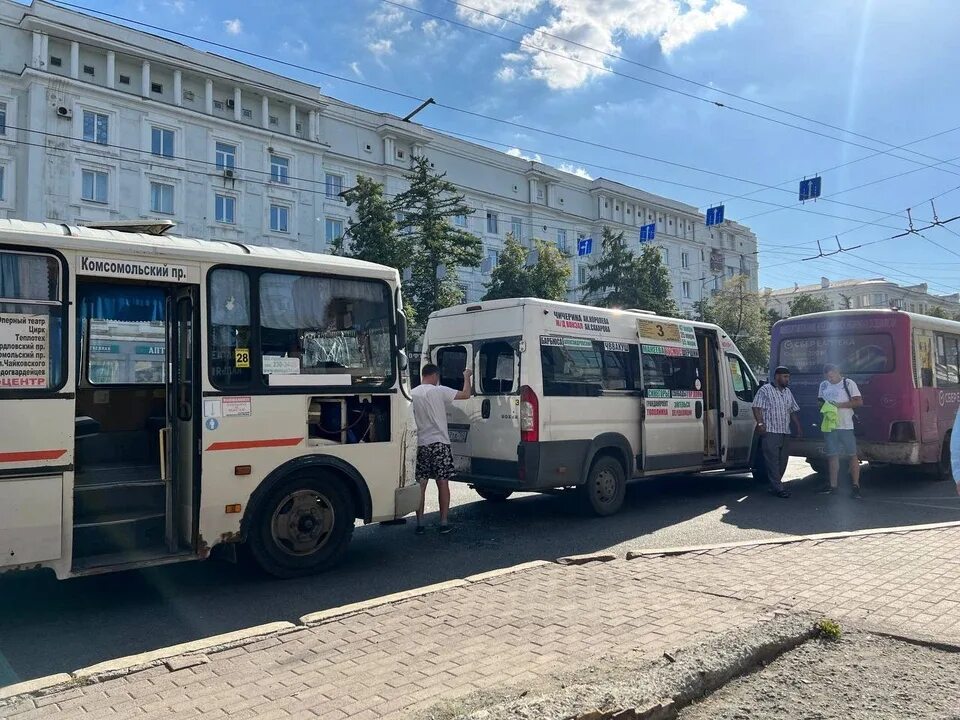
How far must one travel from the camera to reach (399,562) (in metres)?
6.71

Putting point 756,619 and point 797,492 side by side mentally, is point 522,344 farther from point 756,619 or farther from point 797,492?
point 797,492

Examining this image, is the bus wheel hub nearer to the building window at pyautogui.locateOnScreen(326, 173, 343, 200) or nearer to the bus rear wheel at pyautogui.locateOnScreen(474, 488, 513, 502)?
the bus rear wheel at pyautogui.locateOnScreen(474, 488, 513, 502)

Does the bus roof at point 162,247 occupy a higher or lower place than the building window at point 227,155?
lower

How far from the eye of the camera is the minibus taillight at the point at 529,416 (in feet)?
26.0

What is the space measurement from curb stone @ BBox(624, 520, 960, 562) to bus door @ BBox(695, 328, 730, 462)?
2873 mm

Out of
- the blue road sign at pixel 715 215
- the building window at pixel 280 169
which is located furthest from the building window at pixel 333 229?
the blue road sign at pixel 715 215

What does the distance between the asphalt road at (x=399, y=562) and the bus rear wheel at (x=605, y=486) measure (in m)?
0.18

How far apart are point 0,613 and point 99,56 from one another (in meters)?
38.4

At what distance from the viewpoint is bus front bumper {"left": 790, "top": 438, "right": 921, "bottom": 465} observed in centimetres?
1088

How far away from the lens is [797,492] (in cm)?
1104

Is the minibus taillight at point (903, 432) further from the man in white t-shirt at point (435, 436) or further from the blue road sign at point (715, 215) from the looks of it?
the blue road sign at point (715, 215)

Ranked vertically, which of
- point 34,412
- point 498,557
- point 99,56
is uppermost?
point 99,56

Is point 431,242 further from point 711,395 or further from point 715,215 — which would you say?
point 711,395

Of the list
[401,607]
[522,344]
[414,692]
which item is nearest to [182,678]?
[414,692]
